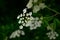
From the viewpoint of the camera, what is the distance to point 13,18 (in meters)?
2.88

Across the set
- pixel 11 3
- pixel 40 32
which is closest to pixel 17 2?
pixel 11 3

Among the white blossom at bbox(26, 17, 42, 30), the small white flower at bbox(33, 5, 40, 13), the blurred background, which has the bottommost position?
the white blossom at bbox(26, 17, 42, 30)

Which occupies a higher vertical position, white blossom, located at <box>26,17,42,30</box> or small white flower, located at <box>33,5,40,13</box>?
small white flower, located at <box>33,5,40,13</box>

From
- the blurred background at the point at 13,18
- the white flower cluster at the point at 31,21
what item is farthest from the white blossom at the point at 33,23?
the blurred background at the point at 13,18

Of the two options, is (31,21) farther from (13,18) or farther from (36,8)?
(13,18)

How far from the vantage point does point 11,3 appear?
3.22 meters

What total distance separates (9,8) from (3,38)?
1.07 meters

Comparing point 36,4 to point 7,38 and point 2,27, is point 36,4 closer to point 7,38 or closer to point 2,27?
point 7,38

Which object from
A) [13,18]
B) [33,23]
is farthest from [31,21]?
[13,18]

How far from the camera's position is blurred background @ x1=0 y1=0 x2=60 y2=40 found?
2.22 m

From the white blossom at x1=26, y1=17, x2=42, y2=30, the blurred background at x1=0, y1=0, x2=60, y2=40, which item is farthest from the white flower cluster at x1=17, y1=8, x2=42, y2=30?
the blurred background at x1=0, y1=0, x2=60, y2=40

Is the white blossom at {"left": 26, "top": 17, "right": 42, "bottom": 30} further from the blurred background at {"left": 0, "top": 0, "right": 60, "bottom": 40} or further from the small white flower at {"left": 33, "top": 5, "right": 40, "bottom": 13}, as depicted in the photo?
the blurred background at {"left": 0, "top": 0, "right": 60, "bottom": 40}

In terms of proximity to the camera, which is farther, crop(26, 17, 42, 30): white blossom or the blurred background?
the blurred background

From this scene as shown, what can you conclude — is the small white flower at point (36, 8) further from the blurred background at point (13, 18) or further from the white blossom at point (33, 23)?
the blurred background at point (13, 18)
